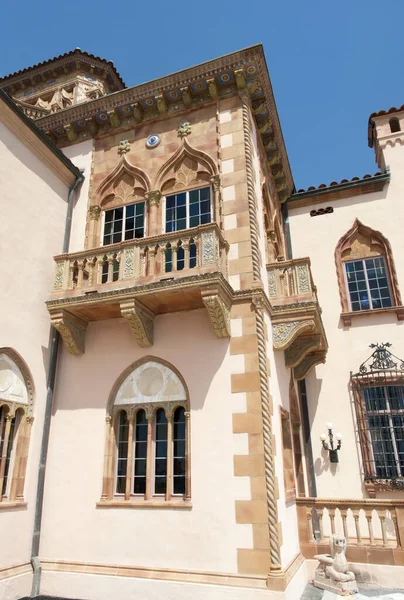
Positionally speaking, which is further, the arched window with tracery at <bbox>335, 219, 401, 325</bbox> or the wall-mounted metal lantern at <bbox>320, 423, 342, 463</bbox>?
the arched window with tracery at <bbox>335, 219, 401, 325</bbox>

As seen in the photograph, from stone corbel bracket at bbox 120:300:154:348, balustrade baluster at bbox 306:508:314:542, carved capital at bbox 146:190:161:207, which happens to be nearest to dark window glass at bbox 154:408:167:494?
stone corbel bracket at bbox 120:300:154:348

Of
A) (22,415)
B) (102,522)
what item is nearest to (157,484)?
(102,522)

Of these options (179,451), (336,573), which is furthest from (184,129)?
(336,573)

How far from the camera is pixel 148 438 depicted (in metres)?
8.24

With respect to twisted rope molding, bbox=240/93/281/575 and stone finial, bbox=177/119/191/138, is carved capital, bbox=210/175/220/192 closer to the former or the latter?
twisted rope molding, bbox=240/93/281/575

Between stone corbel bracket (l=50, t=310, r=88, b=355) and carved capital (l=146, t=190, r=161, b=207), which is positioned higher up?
carved capital (l=146, t=190, r=161, b=207)

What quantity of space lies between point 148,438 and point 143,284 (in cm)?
276

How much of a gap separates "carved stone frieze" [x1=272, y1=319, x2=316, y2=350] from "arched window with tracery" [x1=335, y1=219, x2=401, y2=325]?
3.62 m

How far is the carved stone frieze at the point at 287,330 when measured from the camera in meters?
9.02

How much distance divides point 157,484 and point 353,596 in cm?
370

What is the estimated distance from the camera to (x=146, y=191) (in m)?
10.4

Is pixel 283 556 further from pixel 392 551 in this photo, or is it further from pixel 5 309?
pixel 5 309

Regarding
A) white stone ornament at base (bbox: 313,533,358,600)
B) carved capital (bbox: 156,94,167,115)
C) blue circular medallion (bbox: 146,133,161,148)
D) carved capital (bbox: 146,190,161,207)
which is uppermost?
carved capital (bbox: 156,94,167,115)

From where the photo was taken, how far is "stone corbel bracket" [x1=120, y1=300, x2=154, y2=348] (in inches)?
328
